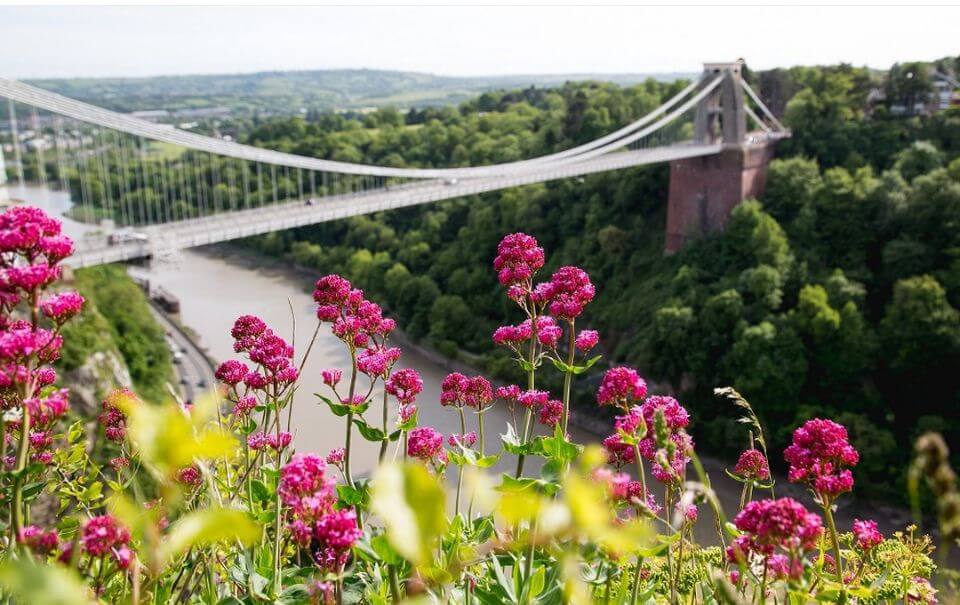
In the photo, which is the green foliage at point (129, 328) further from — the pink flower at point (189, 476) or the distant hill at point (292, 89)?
the distant hill at point (292, 89)

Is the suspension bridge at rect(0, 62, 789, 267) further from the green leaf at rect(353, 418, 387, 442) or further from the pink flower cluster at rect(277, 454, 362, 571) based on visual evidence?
the pink flower cluster at rect(277, 454, 362, 571)

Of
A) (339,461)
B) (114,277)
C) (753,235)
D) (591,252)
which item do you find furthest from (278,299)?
(339,461)

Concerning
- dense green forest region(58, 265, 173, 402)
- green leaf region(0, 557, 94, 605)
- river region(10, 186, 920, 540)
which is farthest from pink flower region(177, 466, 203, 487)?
dense green forest region(58, 265, 173, 402)

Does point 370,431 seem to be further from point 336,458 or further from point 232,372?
point 232,372

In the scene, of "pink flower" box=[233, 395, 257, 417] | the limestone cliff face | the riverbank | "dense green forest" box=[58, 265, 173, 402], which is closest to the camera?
"pink flower" box=[233, 395, 257, 417]

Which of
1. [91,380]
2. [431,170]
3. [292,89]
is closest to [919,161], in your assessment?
[431,170]

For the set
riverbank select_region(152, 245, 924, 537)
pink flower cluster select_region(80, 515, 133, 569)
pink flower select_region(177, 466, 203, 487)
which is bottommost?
riverbank select_region(152, 245, 924, 537)
